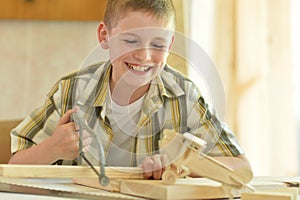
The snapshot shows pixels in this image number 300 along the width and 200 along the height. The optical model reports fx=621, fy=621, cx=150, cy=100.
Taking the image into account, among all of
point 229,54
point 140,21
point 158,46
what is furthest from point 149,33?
point 229,54

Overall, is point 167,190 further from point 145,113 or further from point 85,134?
point 145,113

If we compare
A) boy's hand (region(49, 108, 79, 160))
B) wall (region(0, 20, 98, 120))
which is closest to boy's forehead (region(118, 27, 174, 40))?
boy's hand (region(49, 108, 79, 160))

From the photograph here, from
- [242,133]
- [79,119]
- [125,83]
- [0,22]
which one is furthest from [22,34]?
[79,119]

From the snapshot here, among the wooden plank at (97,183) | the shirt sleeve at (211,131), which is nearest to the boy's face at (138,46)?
the shirt sleeve at (211,131)

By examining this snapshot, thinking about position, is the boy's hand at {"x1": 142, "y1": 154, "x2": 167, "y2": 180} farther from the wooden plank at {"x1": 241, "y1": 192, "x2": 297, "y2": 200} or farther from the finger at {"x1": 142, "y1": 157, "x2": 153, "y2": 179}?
the wooden plank at {"x1": 241, "y1": 192, "x2": 297, "y2": 200}

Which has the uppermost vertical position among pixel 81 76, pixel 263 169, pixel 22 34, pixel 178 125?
pixel 22 34

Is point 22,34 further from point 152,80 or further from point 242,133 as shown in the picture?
point 152,80

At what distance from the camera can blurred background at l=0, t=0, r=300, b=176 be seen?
2148 millimetres

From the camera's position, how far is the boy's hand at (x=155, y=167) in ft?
3.09

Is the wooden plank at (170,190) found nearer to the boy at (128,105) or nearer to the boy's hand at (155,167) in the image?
the boy's hand at (155,167)

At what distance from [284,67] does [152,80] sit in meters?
0.96

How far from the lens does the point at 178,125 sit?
1303 millimetres

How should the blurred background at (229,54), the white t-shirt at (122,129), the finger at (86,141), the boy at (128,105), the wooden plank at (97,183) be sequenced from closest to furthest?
the wooden plank at (97,183)
the finger at (86,141)
the boy at (128,105)
the white t-shirt at (122,129)
the blurred background at (229,54)

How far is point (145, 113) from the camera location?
50.3 inches
